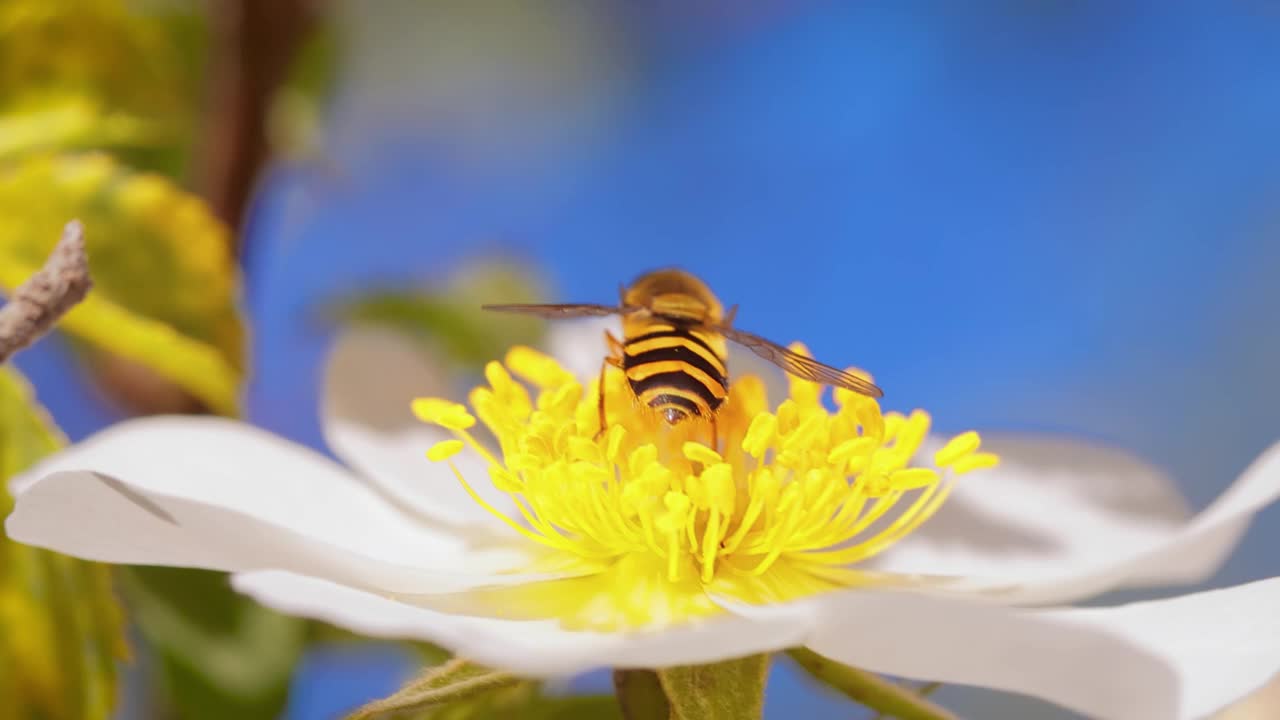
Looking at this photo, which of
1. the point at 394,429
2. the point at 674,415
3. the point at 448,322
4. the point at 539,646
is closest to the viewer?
the point at 539,646

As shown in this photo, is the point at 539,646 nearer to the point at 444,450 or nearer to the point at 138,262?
the point at 444,450

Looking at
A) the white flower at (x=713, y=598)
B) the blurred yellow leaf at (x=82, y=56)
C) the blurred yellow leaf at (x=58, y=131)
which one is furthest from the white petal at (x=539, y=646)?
the blurred yellow leaf at (x=82, y=56)

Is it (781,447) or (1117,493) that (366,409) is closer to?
(781,447)

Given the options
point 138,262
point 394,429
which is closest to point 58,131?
point 138,262

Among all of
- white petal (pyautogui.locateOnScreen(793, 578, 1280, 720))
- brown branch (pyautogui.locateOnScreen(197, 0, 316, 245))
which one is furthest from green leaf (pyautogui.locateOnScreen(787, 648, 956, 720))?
brown branch (pyautogui.locateOnScreen(197, 0, 316, 245))

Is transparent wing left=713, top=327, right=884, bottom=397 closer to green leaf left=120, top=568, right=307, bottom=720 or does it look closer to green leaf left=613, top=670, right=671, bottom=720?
green leaf left=613, top=670, right=671, bottom=720

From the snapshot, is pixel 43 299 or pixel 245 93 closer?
pixel 43 299

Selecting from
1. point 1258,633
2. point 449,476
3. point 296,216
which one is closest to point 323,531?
point 449,476

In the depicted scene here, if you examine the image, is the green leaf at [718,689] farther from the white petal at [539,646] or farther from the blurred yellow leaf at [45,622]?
the blurred yellow leaf at [45,622]
